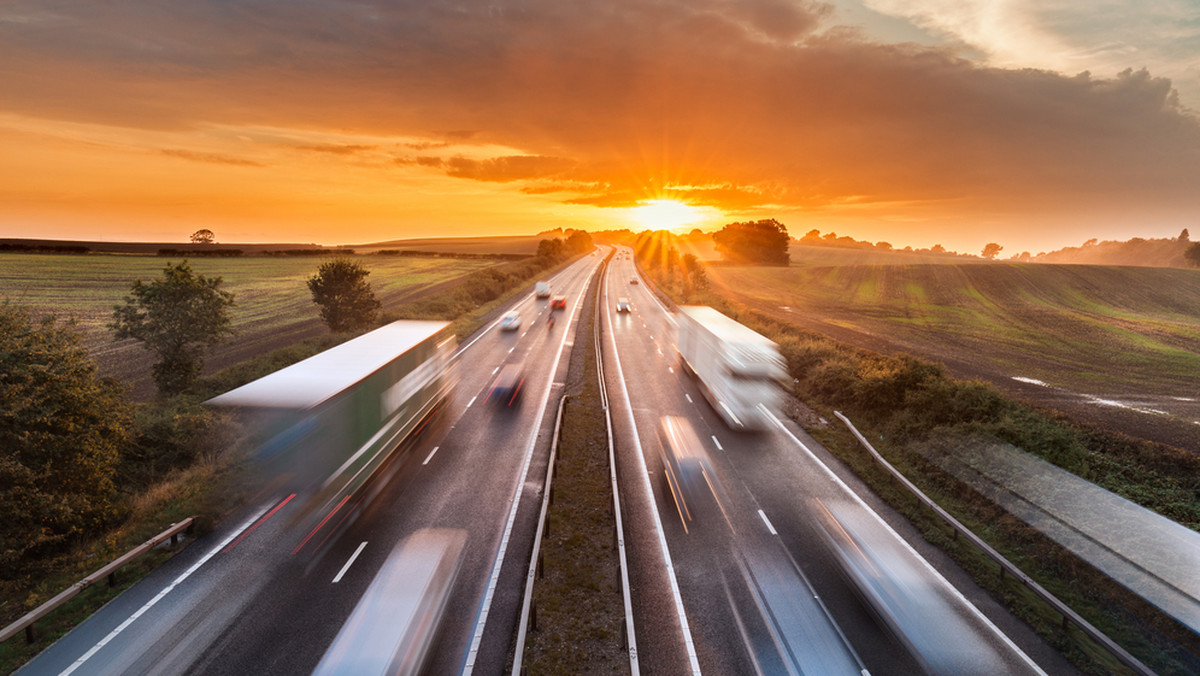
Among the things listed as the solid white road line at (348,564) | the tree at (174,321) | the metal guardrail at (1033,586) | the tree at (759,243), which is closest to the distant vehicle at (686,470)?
the metal guardrail at (1033,586)

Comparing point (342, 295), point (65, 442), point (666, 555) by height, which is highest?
point (342, 295)

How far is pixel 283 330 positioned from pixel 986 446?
188 feet

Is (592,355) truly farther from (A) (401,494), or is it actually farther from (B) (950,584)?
(B) (950,584)

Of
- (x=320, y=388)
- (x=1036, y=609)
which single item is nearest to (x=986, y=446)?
(x=1036, y=609)

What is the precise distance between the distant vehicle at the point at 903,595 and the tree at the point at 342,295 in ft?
131

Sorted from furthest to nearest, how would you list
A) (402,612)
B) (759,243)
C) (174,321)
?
(759,243) → (174,321) → (402,612)

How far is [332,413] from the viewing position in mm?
14336

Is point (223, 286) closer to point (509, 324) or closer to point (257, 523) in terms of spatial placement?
point (509, 324)

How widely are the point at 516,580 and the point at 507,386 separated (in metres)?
17.5

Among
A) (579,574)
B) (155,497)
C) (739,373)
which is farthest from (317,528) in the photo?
(739,373)

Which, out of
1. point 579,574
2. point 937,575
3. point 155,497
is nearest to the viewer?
point 579,574

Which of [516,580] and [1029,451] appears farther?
[1029,451]

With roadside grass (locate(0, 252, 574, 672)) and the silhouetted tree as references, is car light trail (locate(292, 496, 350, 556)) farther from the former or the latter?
the silhouetted tree

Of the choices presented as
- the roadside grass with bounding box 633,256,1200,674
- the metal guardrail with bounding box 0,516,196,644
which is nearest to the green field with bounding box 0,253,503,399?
the metal guardrail with bounding box 0,516,196,644
